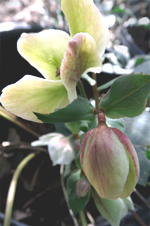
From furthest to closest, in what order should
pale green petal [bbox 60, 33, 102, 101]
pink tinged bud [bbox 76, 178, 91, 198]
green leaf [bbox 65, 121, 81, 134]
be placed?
green leaf [bbox 65, 121, 81, 134], pink tinged bud [bbox 76, 178, 91, 198], pale green petal [bbox 60, 33, 102, 101]

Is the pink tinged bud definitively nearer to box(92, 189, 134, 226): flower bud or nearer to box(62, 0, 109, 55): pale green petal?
box(92, 189, 134, 226): flower bud

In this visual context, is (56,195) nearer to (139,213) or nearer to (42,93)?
(139,213)

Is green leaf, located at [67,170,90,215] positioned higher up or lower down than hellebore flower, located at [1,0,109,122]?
lower down

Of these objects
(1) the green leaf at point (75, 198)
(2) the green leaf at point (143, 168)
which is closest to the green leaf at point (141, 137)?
(2) the green leaf at point (143, 168)

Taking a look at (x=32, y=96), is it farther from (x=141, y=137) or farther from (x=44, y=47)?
(x=141, y=137)

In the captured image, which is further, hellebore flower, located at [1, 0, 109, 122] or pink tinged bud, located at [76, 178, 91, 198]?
pink tinged bud, located at [76, 178, 91, 198]

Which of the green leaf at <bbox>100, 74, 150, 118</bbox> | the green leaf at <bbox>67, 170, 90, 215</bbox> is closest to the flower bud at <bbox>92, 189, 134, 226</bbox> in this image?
the green leaf at <bbox>67, 170, 90, 215</bbox>

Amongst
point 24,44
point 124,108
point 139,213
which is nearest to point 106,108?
point 124,108

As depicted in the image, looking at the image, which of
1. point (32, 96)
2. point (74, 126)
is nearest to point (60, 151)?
point (74, 126)
